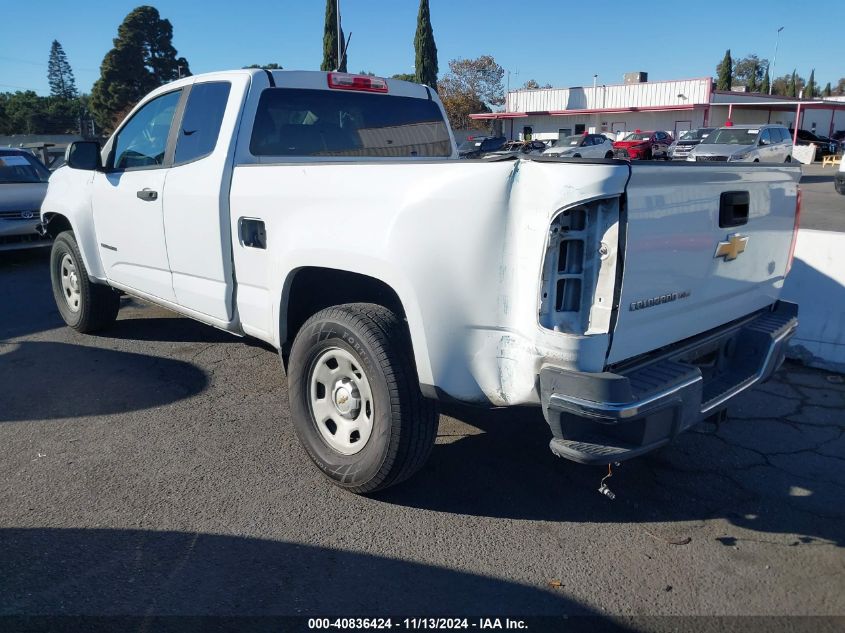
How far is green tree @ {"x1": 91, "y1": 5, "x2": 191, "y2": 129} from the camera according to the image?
57219 millimetres

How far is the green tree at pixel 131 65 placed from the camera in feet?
188

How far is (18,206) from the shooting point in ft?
32.1

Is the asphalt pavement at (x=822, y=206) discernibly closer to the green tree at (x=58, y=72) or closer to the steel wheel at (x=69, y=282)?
the steel wheel at (x=69, y=282)

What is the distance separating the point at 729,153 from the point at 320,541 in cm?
2180

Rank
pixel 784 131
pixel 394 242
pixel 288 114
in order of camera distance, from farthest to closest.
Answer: pixel 784 131
pixel 288 114
pixel 394 242

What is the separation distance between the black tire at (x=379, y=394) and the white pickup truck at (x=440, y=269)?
10 millimetres

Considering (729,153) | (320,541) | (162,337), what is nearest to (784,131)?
(729,153)

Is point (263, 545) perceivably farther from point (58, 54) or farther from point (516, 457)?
point (58, 54)

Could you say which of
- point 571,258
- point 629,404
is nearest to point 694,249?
point 571,258

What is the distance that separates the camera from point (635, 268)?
8.71 feet

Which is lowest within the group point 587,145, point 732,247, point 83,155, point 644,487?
point 644,487

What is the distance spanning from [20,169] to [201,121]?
26.0ft

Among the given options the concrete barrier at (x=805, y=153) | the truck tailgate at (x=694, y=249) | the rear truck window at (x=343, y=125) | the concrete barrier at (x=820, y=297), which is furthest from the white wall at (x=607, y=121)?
the truck tailgate at (x=694, y=249)

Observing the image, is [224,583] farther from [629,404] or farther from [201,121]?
[201,121]
